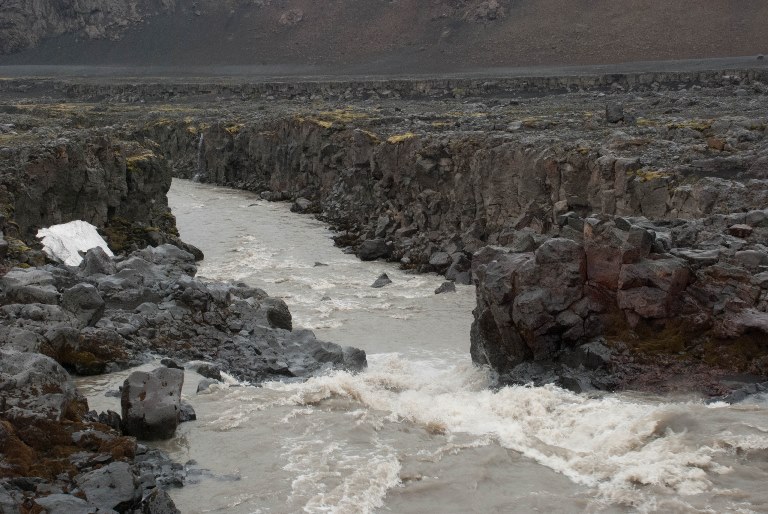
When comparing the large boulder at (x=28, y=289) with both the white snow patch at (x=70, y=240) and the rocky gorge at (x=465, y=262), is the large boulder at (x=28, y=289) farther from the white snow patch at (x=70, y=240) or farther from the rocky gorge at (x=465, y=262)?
the white snow patch at (x=70, y=240)

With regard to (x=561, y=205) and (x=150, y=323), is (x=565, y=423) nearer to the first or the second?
→ (x=150, y=323)

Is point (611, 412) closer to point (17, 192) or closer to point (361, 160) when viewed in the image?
point (17, 192)

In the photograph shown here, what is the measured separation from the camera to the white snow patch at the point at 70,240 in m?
30.3

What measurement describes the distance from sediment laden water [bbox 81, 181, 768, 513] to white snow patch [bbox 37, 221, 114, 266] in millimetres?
10697

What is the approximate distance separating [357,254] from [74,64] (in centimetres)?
12208

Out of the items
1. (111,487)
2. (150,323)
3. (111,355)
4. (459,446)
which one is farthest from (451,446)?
(150,323)

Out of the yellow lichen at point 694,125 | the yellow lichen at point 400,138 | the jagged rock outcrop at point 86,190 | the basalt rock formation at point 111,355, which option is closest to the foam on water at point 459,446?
the basalt rock formation at point 111,355

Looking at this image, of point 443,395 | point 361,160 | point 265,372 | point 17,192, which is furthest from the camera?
point 361,160

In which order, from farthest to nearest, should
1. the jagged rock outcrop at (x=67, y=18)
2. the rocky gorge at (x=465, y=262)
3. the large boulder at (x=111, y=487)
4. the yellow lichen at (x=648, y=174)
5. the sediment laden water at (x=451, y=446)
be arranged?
1. the jagged rock outcrop at (x=67, y=18)
2. the yellow lichen at (x=648, y=174)
3. the rocky gorge at (x=465, y=262)
4. the sediment laden water at (x=451, y=446)
5. the large boulder at (x=111, y=487)

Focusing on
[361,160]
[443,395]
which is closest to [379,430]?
[443,395]

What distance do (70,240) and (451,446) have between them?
19.1 meters


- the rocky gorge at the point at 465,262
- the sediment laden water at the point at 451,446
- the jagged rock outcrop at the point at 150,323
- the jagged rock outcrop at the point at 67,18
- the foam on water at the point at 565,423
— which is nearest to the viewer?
the sediment laden water at the point at 451,446

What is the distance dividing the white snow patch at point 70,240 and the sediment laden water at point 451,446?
10.7 meters

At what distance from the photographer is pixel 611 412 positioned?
18266 millimetres
